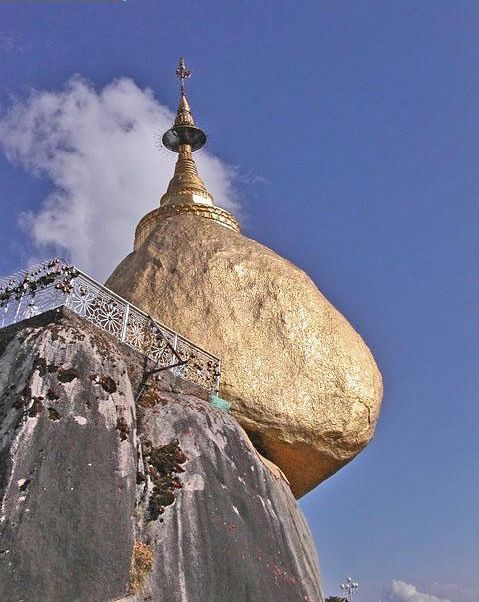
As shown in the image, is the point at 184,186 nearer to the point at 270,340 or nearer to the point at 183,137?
the point at 183,137

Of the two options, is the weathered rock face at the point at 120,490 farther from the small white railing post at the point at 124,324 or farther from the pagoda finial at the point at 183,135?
the pagoda finial at the point at 183,135

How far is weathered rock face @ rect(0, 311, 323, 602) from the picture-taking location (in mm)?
6469

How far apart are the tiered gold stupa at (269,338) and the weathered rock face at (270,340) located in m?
0.02

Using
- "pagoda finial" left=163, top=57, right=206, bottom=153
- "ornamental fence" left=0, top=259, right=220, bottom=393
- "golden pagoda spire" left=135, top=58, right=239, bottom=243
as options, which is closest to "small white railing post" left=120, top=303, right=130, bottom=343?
"ornamental fence" left=0, top=259, right=220, bottom=393

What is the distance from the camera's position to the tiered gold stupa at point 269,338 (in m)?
12.1

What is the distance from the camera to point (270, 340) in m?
12.6

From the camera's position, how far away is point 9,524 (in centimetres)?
627

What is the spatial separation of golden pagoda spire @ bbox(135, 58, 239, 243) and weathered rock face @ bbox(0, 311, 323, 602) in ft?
→ 22.9

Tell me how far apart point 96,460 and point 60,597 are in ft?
5.16

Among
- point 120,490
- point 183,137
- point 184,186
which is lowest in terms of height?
point 120,490

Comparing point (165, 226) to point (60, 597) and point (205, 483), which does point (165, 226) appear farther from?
point (60, 597)

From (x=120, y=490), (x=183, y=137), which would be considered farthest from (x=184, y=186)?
(x=120, y=490)

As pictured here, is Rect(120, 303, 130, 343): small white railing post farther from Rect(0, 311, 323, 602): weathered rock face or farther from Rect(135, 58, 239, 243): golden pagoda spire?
Rect(135, 58, 239, 243): golden pagoda spire

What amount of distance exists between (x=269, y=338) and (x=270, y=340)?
0.04m
